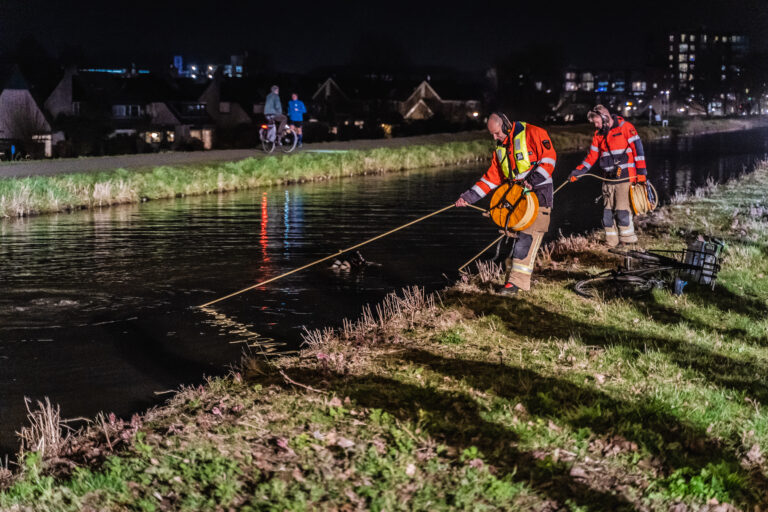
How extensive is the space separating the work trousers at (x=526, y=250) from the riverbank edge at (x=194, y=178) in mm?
15934

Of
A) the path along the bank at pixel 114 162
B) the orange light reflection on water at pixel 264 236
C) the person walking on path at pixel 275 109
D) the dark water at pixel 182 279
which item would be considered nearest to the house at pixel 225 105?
the path along the bank at pixel 114 162

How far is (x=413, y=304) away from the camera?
10344 millimetres

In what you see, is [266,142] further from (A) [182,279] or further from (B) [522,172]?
(B) [522,172]

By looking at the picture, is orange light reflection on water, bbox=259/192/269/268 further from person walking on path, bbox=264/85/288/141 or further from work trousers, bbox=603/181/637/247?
work trousers, bbox=603/181/637/247

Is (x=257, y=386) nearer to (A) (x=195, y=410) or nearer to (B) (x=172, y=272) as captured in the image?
(A) (x=195, y=410)

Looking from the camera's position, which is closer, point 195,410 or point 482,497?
point 482,497

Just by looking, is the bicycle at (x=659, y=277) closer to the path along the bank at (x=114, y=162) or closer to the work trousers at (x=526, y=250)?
the work trousers at (x=526, y=250)

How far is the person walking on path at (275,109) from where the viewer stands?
28.9 m

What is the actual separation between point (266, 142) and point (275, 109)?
3.05 metres

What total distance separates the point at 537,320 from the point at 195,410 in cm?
418

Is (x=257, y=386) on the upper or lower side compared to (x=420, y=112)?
lower

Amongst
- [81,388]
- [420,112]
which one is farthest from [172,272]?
[420,112]

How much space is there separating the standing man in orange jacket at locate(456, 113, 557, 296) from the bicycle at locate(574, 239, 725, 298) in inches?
33.7

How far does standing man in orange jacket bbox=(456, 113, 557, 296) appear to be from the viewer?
384 inches
